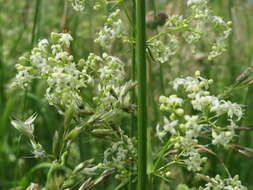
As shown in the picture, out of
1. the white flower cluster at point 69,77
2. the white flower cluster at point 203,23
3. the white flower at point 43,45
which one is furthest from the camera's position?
the white flower cluster at point 203,23

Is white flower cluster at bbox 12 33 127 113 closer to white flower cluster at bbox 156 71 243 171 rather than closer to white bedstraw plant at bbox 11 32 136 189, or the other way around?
white bedstraw plant at bbox 11 32 136 189

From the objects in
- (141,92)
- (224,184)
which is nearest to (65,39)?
(141,92)

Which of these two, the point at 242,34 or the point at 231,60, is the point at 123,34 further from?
the point at 242,34

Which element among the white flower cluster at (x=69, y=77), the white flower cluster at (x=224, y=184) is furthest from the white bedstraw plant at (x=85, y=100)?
the white flower cluster at (x=224, y=184)

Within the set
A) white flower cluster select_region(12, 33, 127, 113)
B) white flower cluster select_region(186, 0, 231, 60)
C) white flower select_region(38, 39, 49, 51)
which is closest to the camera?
white flower cluster select_region(12, 33, 127, 113)

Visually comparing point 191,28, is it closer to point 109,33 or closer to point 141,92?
point 109,33

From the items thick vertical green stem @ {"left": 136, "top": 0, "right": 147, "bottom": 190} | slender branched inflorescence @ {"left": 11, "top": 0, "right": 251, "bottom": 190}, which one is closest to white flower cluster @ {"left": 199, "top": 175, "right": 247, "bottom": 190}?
slender branched inflorescence @ {"left": 11, "top": 0, "right": 251, "bottom": 190}

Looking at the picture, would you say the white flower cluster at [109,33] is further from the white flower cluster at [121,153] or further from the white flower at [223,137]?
the white flower at [223,137]

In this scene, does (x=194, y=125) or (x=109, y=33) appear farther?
(x=109, y=33)

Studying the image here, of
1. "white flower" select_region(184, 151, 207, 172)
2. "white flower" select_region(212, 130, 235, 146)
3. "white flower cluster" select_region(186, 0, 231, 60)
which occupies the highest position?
"white flower cluster" select_region(186, 0, 231, 60)

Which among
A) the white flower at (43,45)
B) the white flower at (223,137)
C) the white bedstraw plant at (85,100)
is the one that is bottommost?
the white flower at (223,137)

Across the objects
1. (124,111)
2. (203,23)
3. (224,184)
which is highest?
(203,23)

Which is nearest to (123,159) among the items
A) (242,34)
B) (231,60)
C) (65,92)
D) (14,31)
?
(65,92)
